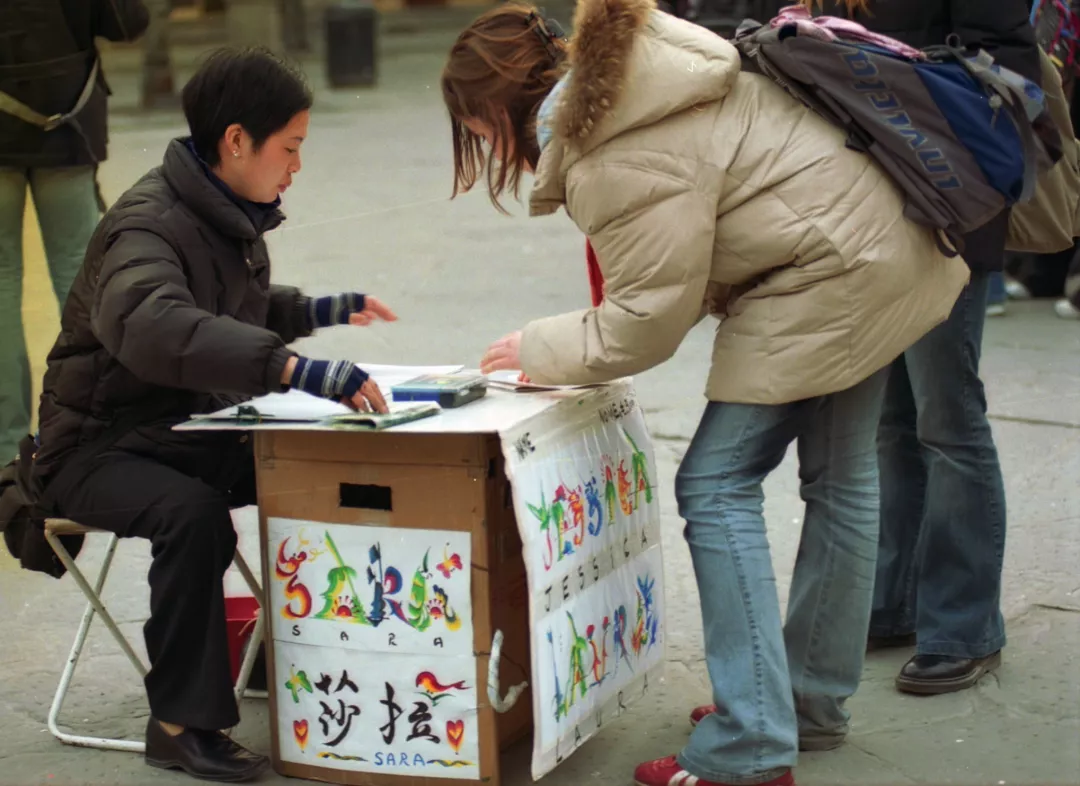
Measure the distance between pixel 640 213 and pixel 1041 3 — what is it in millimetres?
1788

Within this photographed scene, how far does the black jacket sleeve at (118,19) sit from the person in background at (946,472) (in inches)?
106

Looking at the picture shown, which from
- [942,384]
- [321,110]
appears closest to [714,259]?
[942,384]

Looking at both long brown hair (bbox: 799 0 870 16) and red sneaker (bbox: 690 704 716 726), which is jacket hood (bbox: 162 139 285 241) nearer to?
long brown hair (bbox: 799 0 870 16)

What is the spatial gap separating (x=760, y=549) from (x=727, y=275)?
52cm

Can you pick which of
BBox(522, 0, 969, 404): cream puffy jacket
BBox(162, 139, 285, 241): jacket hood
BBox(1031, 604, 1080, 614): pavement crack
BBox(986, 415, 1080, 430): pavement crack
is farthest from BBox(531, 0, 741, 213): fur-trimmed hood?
BBox(986, 415, 1080, 430): pavement crack

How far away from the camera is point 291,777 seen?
3.24 m

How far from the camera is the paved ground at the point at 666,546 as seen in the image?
3336 mm

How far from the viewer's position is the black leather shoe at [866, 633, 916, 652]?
12.7 feet

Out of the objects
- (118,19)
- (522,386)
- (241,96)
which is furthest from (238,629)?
(118,19)

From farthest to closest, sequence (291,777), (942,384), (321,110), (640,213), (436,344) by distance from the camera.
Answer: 1. (321,110)
2. (436,344)
3. (942,384)
4. (291,777)
5. (640,213)

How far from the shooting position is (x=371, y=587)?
3.04m

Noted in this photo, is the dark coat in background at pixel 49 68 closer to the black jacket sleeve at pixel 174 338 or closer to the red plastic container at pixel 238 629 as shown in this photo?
the red plastic container at pixel 238 629

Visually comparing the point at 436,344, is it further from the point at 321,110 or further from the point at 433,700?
the point at 321,110

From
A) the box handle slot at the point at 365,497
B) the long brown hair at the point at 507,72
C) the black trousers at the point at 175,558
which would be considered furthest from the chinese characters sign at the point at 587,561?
the black trousers at the point at 175,558
